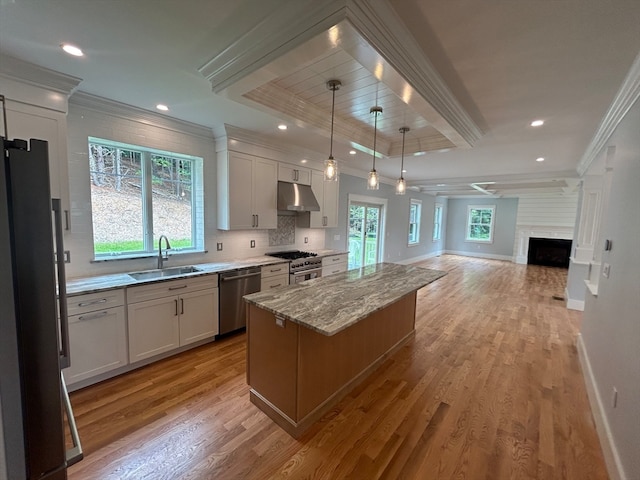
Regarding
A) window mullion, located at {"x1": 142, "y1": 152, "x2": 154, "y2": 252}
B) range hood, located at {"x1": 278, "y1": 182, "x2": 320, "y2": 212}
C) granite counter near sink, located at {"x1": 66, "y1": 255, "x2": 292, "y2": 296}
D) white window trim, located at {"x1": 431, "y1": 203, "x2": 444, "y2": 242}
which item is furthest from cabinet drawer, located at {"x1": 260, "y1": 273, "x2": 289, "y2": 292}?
white window trim, located at {"x1": 431, "y1": 203, "x2": 444, "y2": 242}

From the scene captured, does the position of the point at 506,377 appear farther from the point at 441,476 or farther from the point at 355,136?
the point at 355,136

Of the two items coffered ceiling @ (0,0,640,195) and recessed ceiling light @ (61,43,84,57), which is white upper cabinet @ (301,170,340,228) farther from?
recessed ceiling light @ (61,43,84,57)

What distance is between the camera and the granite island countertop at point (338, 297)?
173 cm

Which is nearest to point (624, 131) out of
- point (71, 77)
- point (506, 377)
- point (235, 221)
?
point (506, 377)

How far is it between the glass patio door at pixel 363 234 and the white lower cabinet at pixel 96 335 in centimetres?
466

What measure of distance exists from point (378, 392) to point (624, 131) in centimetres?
300

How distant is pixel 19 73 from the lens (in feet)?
6.61

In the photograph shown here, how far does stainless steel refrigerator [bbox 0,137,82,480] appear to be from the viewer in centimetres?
78

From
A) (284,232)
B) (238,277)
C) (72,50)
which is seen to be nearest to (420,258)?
(284,232)

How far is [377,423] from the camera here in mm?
2059

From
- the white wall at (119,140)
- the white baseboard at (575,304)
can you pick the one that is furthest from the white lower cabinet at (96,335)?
the white baseboard at (575,304)

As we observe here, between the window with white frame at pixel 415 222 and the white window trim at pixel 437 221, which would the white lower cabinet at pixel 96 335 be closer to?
the window with white frame at pixel 415 222

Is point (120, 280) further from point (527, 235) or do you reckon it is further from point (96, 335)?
point (527, 235)

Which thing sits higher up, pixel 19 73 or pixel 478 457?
pixel 19 73
